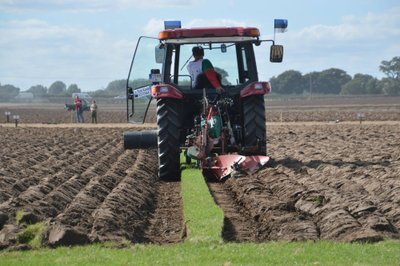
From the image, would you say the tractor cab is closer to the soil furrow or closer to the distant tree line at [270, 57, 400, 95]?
the soil furrow

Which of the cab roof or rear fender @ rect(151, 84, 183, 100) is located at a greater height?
the cab roof

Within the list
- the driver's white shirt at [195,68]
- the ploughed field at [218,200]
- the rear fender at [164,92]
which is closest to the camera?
the ploughed field at [218,200]

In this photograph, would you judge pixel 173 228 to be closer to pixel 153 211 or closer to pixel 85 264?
pixel 153 211

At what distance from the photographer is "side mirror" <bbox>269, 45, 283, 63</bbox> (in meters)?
15.6

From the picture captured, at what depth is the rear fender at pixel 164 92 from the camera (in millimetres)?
15461

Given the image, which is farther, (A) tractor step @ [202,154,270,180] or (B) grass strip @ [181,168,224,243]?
(A) tractor step @ [202,154,270,180]

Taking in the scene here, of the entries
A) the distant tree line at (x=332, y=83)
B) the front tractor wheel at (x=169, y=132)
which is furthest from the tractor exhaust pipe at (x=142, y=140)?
the distant tree line at (x=332, y=83)

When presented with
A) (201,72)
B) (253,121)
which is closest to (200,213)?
(253,121)

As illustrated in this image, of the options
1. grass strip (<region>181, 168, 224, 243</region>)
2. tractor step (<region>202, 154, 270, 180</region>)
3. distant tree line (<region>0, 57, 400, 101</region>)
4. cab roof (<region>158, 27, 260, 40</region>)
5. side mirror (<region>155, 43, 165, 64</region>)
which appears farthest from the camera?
distant tree line (<region>0, 57, 400, 101</region>)

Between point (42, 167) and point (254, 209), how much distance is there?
259 inches

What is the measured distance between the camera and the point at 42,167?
17.1 metres

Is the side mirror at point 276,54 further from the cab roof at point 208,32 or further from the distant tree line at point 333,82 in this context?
the distant tree line at point 333,82

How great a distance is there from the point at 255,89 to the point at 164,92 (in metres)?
1.53

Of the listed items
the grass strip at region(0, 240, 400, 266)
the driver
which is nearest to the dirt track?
the grass strip at region(0, 240, 400, 266)
